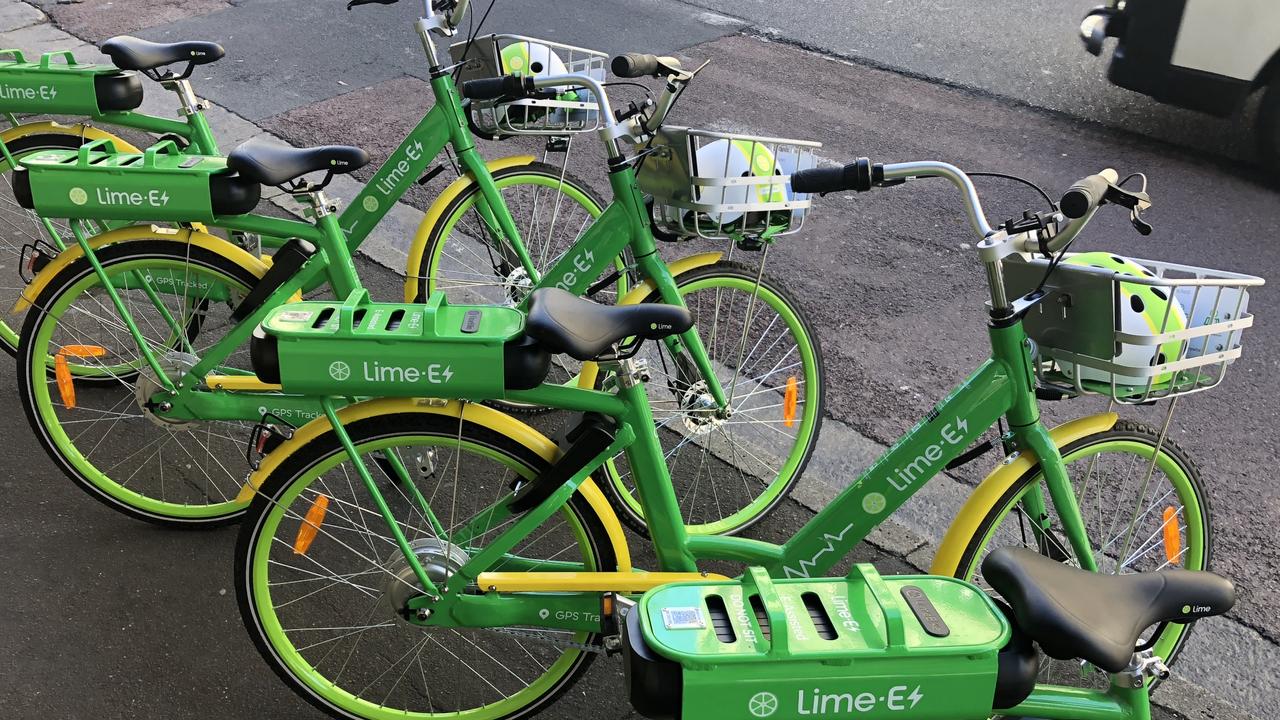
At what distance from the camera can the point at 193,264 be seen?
3.34 m

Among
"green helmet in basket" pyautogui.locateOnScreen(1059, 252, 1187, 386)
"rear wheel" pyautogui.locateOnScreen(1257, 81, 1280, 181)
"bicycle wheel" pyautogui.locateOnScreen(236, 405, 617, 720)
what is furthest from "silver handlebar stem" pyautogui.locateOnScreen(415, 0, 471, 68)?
"rear wheel" pyautogui.locateOnScreen(1257, 81, 1280, 181)

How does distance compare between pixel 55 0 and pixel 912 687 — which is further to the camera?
pixel 55 0

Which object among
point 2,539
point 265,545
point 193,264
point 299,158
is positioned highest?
point 299,158

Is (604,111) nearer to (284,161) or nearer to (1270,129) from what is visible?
(284,161)

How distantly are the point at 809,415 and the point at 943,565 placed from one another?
119cm

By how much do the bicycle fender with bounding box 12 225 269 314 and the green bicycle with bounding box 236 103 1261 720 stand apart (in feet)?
2.97

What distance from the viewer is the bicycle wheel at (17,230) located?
4262mm

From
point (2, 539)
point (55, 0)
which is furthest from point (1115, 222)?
point (55, 0)

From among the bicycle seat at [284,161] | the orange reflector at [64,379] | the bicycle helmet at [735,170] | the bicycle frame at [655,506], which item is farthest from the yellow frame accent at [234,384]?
the bicycle helmet at [735,170]

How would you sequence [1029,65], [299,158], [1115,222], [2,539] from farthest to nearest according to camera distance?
[1029,65] → [1115,222] → [2,539] → [299,158]

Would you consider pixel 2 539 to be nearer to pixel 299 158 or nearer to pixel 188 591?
pixel 188 591

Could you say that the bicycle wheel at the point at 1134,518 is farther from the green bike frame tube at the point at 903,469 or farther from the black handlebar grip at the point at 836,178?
the black handlebar grip at the point at 836,178

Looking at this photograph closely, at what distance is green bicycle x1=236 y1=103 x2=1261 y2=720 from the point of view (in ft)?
7.68

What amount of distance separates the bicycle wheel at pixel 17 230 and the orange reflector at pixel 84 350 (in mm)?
441
